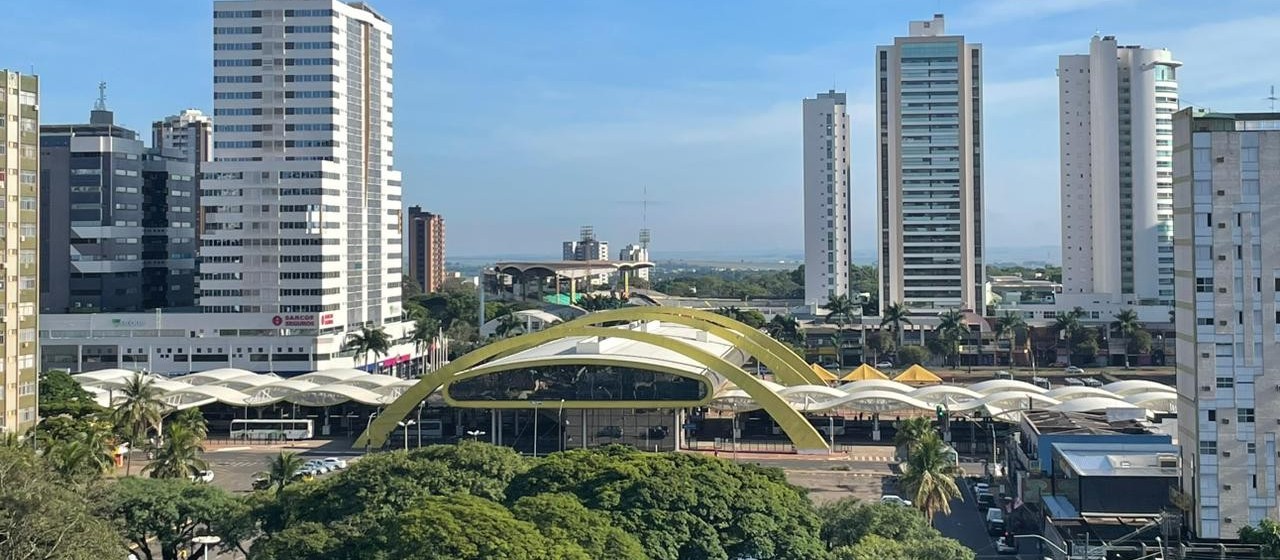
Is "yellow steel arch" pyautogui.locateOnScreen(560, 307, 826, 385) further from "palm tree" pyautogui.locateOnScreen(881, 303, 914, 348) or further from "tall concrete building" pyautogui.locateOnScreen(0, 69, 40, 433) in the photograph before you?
"tall concrete building" pyautogui.locateOnScreen(0, 69, 40, 433)

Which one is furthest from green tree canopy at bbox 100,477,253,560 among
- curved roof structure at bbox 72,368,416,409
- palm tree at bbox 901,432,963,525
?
curved roof structure at bbox 72,368,416,409

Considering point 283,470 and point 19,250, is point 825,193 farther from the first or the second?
point 283,470

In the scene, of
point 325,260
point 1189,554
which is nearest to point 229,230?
point 325,260

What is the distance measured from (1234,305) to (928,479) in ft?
38.1

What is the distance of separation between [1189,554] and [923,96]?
8172 cm

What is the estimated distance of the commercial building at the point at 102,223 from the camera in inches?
4048

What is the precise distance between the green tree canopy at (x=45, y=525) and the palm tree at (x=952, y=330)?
84.0m

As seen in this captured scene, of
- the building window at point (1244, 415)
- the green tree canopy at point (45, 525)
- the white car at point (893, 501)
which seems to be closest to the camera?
the green tree canopy at point (45, 525)

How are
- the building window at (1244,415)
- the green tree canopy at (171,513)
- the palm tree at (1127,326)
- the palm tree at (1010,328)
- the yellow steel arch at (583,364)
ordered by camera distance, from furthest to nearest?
the palm tree at (1010,328) → the palm tree at (1127,326) → the yellow steel arch at (583,364) → the building window at (1244,415) → the green tree canopy at (171,513)

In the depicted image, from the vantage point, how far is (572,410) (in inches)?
2660

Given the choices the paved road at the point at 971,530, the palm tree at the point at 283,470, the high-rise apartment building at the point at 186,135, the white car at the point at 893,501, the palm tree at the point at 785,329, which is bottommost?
the paved road at the point at 971,530

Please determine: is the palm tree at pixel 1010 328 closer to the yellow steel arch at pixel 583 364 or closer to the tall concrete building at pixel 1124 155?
the tall concrete building at pixel 1124 155

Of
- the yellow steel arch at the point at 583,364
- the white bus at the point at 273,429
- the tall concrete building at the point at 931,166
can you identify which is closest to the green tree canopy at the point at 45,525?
the yellow steel arch at the point at 583,364

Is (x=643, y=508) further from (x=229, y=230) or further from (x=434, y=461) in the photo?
(x=229, y=230)
